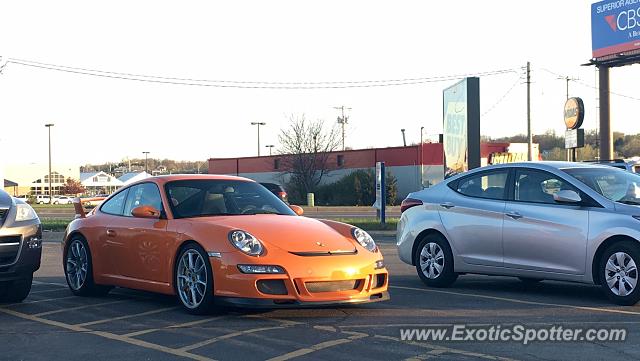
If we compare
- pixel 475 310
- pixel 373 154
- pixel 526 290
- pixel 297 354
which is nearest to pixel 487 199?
pixel 526 290

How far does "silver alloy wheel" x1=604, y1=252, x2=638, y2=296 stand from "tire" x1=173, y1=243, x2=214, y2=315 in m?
4.06

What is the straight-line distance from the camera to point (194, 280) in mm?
7391

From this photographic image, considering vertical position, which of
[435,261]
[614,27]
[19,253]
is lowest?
[435,261]

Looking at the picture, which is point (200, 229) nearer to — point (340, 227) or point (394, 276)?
point (340, 227)

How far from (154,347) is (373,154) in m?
50.1

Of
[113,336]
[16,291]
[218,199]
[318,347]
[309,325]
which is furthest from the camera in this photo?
[16,291]

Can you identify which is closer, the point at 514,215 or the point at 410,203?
the point at 514,215

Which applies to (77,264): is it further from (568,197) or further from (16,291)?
(568,197)

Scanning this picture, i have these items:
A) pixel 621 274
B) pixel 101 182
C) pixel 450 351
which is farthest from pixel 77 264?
pixel 101 182

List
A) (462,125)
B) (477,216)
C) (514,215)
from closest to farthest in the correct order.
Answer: (514,215) → (477,216) → (462,125)

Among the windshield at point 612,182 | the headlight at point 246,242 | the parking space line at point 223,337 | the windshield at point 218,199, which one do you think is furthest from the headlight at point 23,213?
the windshield at point 612,182

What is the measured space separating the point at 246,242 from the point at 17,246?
2.59 meters

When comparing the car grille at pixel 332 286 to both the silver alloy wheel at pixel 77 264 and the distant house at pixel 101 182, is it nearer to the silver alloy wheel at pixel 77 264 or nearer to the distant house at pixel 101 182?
the silver alloy wheel at pixel 77 264

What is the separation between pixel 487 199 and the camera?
30.4 ft
